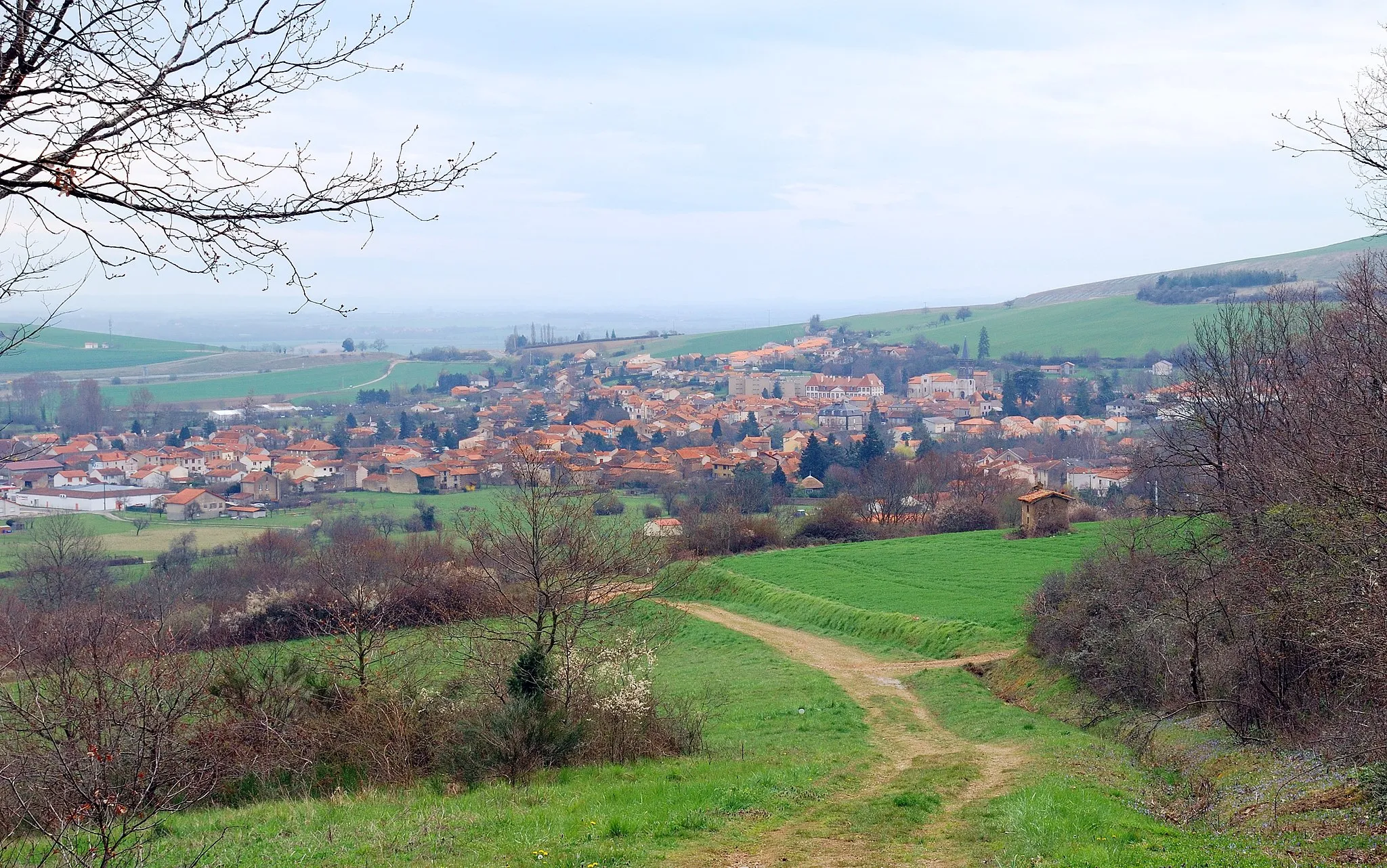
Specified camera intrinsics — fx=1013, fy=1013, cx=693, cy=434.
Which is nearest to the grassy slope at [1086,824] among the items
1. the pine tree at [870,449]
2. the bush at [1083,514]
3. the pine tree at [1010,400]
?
the bush at [1083,514]

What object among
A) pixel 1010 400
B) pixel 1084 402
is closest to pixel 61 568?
pixel 1084 402

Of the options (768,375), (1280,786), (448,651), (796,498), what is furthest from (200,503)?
(768,375)

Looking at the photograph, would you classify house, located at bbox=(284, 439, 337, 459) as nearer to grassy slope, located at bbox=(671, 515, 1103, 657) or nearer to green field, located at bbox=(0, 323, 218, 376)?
green field, located at bbox=(0, 323, 218, 376)

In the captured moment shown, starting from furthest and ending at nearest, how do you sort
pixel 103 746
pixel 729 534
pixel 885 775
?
pixel 729 534, pixel 885 775, pixel 103 746

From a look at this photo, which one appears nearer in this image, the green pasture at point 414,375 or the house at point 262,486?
the house at point 262,486

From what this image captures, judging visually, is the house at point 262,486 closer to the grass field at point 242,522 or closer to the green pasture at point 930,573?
the grass field at point 242,522

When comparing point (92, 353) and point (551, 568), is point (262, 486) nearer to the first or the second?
point (551, 568)
